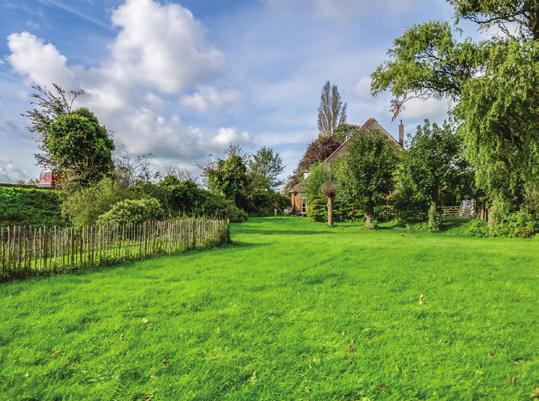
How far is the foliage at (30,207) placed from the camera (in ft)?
49.8

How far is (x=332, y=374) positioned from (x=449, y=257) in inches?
328

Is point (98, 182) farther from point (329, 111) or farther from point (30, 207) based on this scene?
point (329, 111)

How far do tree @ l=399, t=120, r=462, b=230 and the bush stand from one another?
16.4 metres

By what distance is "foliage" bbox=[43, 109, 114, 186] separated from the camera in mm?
16672

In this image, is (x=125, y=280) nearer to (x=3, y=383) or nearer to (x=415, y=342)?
(x=3, y=383)

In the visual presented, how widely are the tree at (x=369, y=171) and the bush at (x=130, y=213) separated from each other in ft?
45.8

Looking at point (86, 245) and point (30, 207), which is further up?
point (30, 207)

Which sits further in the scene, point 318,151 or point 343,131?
point 343,131

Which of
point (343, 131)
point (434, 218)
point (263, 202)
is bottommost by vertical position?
point (434, 218)

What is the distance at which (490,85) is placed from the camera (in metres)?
15.2

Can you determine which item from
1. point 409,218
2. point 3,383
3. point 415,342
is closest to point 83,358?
point 3,383

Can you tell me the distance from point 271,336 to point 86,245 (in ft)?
20.6

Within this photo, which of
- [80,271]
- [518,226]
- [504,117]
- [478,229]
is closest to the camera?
[80,271]

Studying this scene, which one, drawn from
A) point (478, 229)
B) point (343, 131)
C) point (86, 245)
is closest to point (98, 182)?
point (86, 245)
